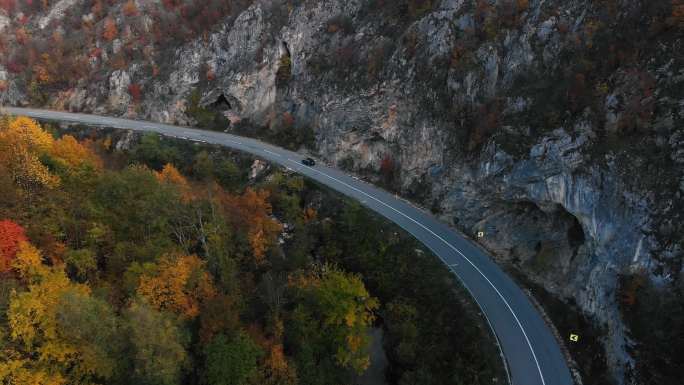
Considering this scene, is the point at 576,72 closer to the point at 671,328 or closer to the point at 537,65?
the point at 537,65

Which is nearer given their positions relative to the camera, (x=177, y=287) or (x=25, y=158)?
(x=177, y=287)

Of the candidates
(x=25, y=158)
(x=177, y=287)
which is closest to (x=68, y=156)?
(x=25, y=158)

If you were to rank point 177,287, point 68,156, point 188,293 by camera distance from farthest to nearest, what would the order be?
point 68,156, point 188,293, point 177,287

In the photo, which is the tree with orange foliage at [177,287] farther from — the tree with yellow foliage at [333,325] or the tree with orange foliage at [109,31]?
the tree with orange foliage at [109,31]

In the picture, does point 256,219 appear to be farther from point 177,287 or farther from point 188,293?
point 177,287

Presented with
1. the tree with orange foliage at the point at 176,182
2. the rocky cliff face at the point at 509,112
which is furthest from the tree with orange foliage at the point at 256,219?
the rocky cliff face at the point at 509,112

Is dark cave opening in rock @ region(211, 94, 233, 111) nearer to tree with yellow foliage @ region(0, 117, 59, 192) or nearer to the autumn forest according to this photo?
the autumn forest
